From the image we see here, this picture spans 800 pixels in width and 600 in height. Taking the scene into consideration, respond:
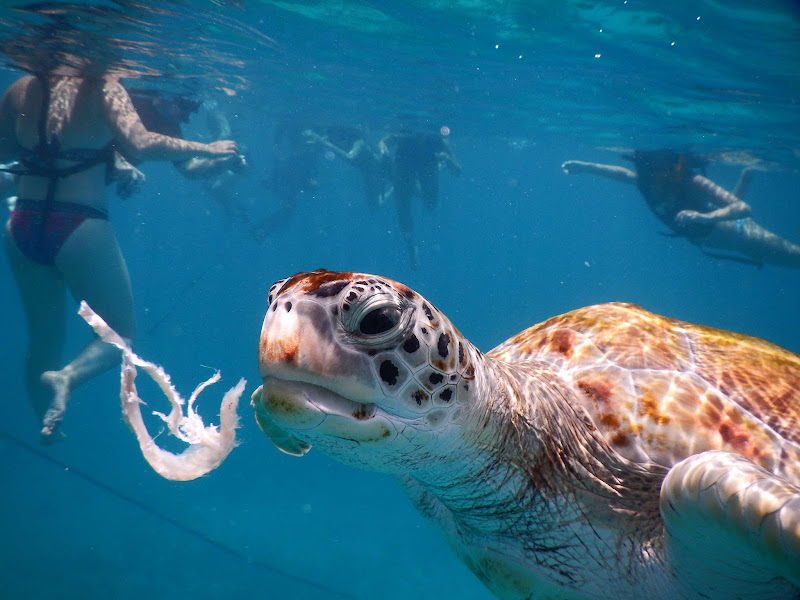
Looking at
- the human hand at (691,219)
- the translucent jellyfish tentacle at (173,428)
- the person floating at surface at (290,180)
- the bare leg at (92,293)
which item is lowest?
the person floating at surface at (290,180)

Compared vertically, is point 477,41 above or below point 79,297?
above

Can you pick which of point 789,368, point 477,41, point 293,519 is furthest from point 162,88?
point 789,368

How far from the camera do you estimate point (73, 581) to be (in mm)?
7148

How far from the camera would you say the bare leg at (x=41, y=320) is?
538 centimetres

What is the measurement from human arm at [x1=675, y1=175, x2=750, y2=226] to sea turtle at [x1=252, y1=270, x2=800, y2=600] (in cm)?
833

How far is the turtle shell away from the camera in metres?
1.73

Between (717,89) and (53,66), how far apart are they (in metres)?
15.4

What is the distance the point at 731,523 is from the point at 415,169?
44.9ft

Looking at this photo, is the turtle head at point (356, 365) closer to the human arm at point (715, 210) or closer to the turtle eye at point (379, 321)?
the turtle eye at point (379, 321)

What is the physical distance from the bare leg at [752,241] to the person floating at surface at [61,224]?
36.3 ft

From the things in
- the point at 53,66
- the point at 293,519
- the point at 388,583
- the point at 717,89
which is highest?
the point at 717,89

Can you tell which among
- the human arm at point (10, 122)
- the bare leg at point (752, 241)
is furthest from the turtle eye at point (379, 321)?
the bare leg at point (752, 241)

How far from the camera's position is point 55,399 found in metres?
4.90

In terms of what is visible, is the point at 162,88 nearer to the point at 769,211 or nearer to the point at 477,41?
the point at 477,41
